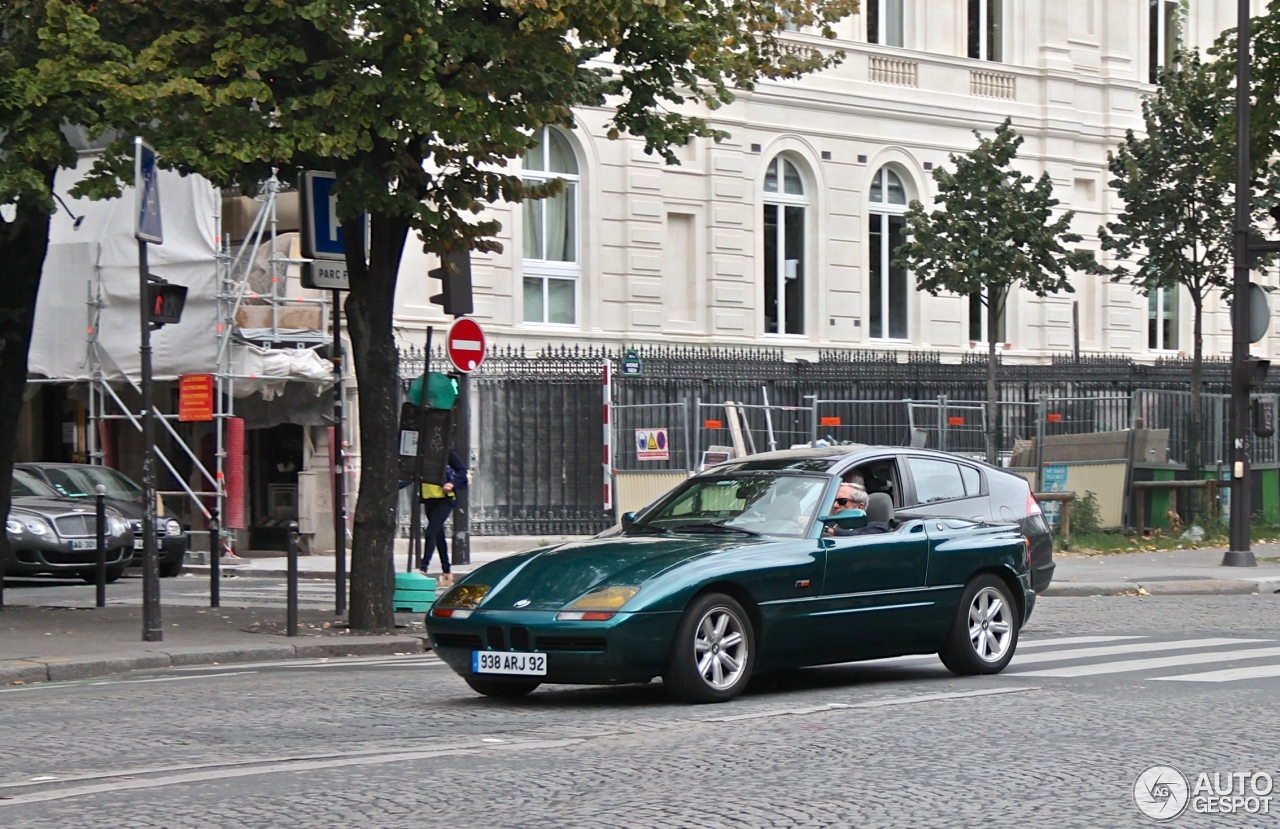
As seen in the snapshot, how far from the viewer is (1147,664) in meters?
12.5

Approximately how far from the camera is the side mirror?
11.1 m

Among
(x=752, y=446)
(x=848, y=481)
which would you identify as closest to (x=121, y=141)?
(x=848, y=481)

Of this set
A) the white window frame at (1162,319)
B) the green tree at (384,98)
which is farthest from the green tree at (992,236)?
the green tree at (384,98)

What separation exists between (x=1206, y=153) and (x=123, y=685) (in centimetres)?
2374

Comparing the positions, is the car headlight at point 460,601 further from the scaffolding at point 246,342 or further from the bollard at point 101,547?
the scaffolding at point 246,342

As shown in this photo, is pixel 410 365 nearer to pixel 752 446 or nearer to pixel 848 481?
pixel 752 446

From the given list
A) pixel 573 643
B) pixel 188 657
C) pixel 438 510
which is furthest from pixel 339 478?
pixel 573 643

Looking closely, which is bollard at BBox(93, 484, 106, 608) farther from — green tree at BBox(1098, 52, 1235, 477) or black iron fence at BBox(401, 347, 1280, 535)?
green tree at BBox(1098, 52, 1235, 477)

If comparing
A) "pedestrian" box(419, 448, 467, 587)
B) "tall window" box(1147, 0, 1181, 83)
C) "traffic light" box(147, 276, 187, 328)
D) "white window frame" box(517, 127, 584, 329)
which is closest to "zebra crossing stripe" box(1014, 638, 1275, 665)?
"traffic light" box(147, 276, 187, 328)

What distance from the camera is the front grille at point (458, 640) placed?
1038 centimetres

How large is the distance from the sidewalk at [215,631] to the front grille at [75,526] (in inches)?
31.1

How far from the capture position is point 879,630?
11336mm

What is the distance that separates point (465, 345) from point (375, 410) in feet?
9.22

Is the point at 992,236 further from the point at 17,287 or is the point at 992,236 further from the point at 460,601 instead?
the point at 460,601
